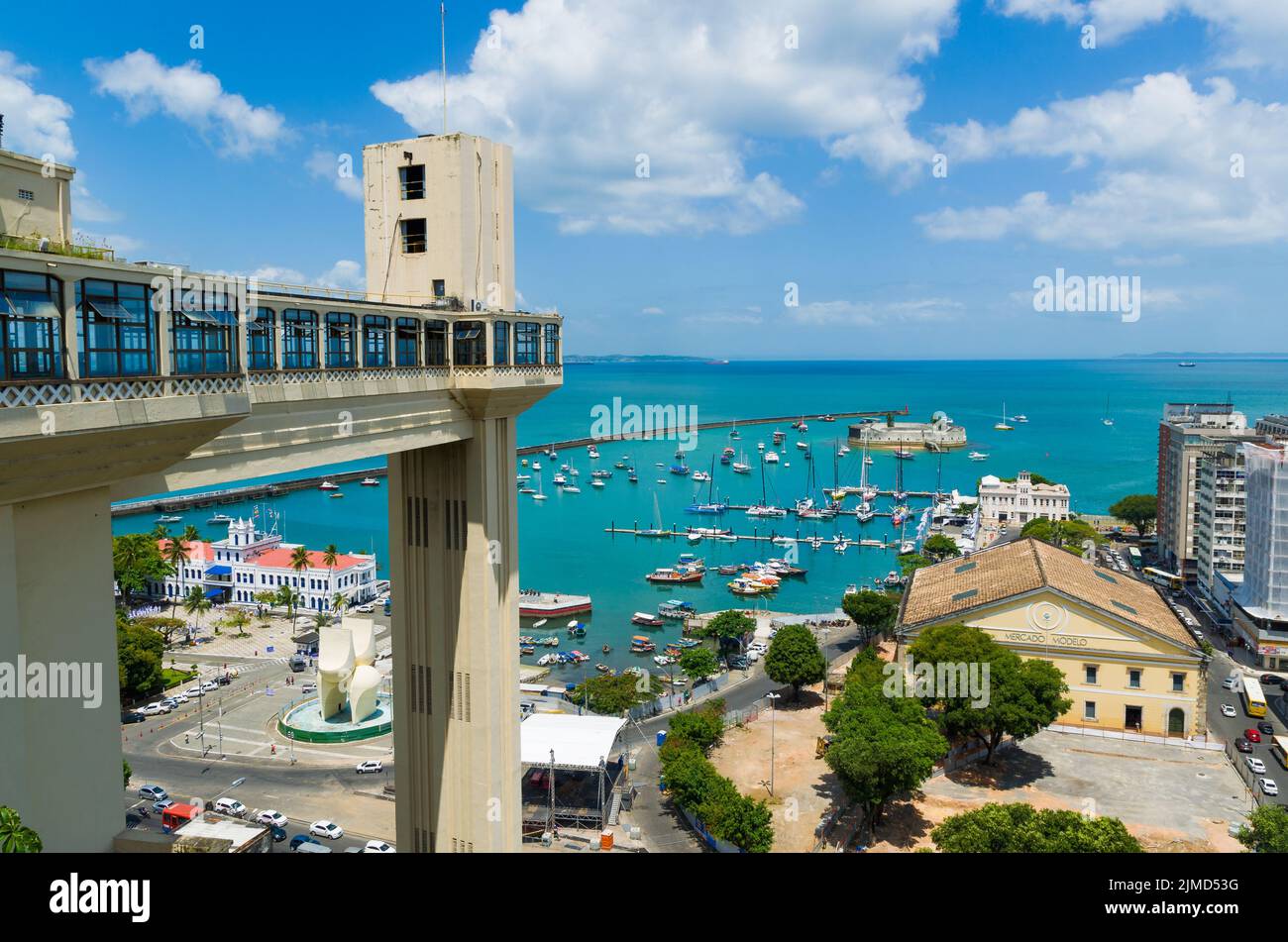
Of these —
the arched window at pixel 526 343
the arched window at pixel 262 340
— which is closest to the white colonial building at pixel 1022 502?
the arched window at pixel 526 343

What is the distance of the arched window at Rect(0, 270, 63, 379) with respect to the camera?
7.05 meters

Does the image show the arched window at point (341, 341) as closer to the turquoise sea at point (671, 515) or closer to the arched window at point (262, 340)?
the arched window at point (262, 340)

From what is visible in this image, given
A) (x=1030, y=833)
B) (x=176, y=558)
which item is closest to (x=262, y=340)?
(x=1030, y=833)

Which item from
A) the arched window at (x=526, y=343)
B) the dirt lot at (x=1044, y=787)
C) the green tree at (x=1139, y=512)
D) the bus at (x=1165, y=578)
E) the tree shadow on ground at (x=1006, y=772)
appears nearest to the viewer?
the arched window at (x=526, y=343)

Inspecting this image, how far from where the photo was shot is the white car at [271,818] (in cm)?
3018

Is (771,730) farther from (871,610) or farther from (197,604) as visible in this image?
(197,604)

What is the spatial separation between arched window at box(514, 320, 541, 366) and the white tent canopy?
702 inches

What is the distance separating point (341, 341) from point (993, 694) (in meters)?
27.7

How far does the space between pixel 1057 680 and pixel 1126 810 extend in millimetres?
4848

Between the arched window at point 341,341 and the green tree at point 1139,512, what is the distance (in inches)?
3223

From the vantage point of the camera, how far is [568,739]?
32906mm

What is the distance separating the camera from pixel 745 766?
34.1 metres
